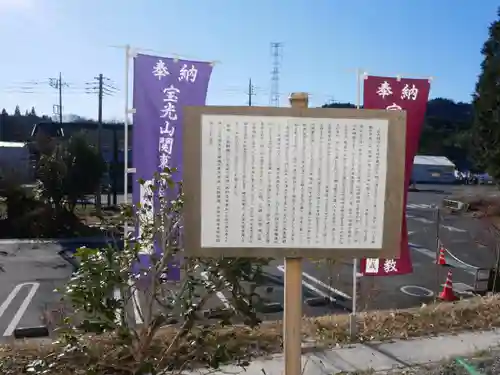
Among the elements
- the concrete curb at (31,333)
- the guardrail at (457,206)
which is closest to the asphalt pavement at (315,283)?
the concrete curb at (31,333)

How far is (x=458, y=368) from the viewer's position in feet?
12.4

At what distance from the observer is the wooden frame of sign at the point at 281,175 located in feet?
8.56

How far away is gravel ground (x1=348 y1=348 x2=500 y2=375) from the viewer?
12.2ft

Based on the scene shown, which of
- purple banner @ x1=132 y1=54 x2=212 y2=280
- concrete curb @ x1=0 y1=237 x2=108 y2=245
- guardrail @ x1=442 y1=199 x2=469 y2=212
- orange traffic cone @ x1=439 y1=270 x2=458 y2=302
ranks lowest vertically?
concrete curb @ x1=0 y1=237 x2=108 y2=245

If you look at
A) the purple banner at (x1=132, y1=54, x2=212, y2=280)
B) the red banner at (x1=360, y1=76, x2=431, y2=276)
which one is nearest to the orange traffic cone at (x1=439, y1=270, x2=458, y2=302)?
the red banner at (x1=360, y1=76, x2=431, y2=276)

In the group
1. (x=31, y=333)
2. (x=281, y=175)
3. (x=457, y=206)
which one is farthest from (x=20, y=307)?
(x=457, y=206)

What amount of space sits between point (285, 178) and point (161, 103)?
6.93ft

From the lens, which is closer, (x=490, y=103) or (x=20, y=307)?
(x=20, y=307)

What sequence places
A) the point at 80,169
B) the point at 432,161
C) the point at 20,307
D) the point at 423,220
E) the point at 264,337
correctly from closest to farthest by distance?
the point at 264,337
the point at 20,307
the point at 80,169
the point at 423,220
the point at 432,161

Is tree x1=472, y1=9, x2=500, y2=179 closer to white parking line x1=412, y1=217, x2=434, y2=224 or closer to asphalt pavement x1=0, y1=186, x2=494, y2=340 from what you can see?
asphalt pavement x1=0, y1=186, x2=494, y2=340

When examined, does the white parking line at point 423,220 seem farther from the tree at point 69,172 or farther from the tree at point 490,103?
the tree at point 69,172

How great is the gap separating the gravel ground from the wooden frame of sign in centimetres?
179

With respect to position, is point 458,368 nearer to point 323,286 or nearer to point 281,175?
point 281,175

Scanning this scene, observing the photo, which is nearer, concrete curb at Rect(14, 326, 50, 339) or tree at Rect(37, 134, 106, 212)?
concrete curb at Rect(14, 326, 50, 339)
